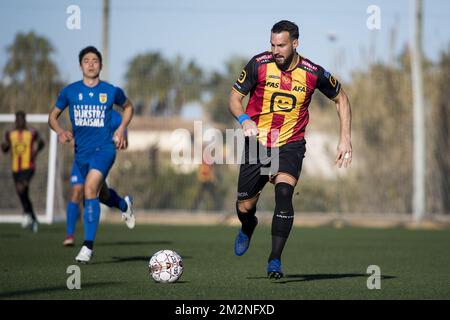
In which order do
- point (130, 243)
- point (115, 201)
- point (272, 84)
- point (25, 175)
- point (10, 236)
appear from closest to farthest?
point (272, 84)
point (115, 201)
point (130, 243)
point (10, 236)
point (25, 175)

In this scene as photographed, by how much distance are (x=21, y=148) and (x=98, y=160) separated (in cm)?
729

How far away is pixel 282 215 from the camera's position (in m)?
8.62

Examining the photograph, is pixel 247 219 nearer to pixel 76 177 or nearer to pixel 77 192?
pixel 76 177

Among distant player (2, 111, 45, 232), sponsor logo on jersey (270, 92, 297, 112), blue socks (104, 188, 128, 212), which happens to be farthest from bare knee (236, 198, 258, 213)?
distant player (2, 111, 45, 232)

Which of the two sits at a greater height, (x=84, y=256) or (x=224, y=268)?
(x=84, y=256)

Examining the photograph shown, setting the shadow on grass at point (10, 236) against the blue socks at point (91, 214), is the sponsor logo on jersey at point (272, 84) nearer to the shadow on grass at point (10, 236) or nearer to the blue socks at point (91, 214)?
the blue socks at point (91, 214)

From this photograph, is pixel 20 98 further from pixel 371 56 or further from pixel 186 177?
pixel 371 56

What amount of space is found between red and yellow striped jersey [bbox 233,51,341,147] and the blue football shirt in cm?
266

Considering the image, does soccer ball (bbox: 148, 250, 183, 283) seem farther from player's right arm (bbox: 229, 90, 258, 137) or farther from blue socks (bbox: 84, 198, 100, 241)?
blue socks (bbox: 84, 198, 100, 241)

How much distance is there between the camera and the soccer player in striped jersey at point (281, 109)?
870 centimetres

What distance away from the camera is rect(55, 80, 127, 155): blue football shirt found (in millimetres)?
11164

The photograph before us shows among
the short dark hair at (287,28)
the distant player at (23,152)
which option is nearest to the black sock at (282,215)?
the short dark hair at (287,28)

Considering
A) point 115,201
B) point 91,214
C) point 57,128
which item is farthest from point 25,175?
point 91,214

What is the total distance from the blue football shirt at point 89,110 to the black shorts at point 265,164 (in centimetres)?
→ 258
